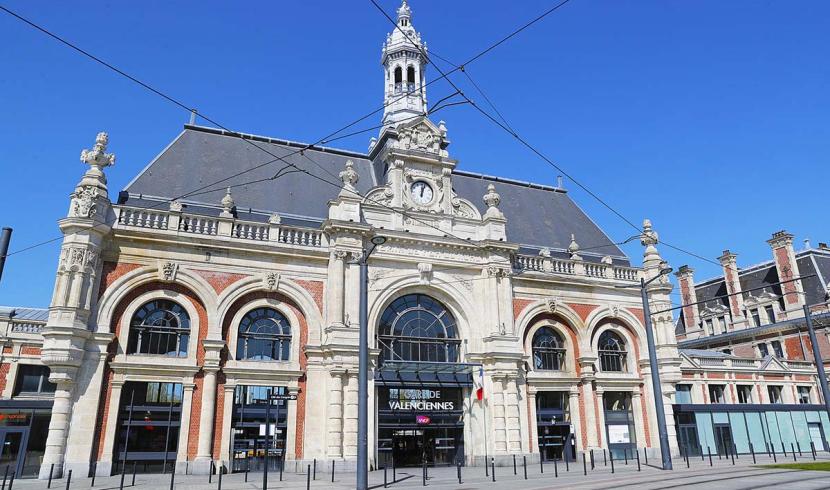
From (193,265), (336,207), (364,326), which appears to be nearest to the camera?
(364,326)

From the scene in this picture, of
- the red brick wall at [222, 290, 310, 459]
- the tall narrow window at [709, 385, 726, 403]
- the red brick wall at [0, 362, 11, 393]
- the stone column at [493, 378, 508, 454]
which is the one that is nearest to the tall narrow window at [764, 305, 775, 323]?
the tall narrow window at [709, 385, 726, 403]

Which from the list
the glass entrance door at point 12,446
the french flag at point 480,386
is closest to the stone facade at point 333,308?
the french flag at point 480,386

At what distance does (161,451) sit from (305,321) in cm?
705

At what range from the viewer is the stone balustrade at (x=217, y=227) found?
72.5 ft

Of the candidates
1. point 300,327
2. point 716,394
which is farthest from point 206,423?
point 716,394

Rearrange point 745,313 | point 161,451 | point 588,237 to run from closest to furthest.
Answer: point 161,451 → point 588,237 → point 745,313

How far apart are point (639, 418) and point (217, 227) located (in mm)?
22432

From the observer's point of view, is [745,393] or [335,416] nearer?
[335,416]

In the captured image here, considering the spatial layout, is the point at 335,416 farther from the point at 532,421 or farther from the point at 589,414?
the point at 589,414

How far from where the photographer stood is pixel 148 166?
2569cm

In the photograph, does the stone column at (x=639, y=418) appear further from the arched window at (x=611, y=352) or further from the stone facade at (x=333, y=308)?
the arched window at (x=611, y=352)

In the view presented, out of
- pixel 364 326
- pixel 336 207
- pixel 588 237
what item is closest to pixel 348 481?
pixel 364 326

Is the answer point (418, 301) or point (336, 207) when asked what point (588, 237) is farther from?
point (336, 207)

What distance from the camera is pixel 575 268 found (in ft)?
97.2
